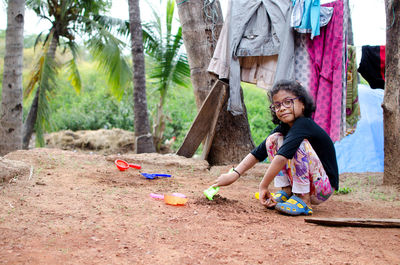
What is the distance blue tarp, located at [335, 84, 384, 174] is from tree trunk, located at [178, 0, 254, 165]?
1814mm

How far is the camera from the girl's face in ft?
8.95

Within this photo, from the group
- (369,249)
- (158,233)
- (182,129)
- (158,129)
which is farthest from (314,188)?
(182,129)

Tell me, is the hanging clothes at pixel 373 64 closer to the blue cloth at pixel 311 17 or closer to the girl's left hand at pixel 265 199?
the blue cloth at pixel 311 17

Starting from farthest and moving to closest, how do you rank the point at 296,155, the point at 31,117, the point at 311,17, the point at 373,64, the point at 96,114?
the point at 96,114, the point at 31,117, the point at 373,64, the point at 311,17, the point at 296,155

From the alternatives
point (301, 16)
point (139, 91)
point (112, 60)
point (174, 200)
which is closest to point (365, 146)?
point (301, 16)

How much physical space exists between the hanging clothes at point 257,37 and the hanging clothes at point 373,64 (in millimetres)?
905

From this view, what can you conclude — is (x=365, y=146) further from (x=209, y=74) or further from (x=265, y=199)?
(x=265, y=199)

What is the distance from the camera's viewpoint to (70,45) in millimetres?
10734

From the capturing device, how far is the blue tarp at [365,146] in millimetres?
5684

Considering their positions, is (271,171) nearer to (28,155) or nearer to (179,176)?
(179,176)

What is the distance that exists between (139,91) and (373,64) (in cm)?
457

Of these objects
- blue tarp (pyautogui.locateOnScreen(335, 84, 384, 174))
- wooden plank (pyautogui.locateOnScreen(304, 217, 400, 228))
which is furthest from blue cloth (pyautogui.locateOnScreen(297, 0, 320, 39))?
blue tarp (pyautogui.locateOnScreen(335, 84, 384, 174))

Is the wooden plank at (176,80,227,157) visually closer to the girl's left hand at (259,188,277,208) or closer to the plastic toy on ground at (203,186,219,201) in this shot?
the plastic toy on ground at (203,186,219,201)

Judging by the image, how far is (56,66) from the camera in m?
9.86
